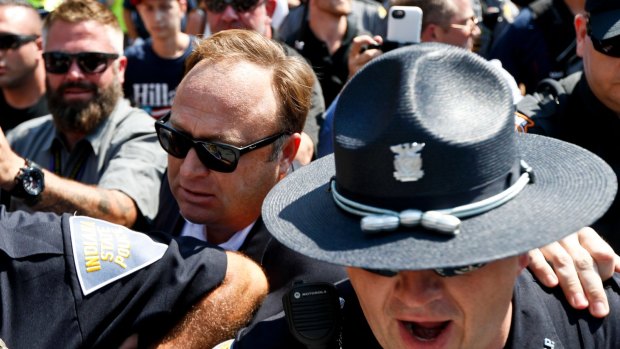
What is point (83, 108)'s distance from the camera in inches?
158

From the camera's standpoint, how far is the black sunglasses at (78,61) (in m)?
4.09

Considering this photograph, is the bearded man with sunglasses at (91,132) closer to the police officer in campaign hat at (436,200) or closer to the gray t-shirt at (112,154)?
the gray t-shirt at (112,154)

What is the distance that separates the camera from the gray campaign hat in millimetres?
2646

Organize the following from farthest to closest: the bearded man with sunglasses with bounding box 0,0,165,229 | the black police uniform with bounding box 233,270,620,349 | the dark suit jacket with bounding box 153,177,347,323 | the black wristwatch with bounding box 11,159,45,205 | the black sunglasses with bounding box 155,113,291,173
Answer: the bearded man with sunglasses with bounding box 0,0,165,229 → the black wristwatch with bounding box 11,159,45,205 → the black sunglasses with bounding box 155,113,291,173 → the dark suit jacket with bounding box 153,177,347,323 → the black police uniform with bounding box 233,270,620,349

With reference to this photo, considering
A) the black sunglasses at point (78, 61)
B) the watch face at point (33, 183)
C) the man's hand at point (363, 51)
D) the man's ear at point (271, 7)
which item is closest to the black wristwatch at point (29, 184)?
the watch face at point (33, 183)

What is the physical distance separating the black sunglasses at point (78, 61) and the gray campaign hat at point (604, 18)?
8.26 ft

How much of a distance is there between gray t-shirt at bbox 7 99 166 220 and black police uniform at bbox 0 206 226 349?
4.96 ft

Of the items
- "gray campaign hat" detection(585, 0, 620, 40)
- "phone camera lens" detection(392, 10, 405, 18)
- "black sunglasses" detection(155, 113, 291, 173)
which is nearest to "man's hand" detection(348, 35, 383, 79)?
"phone camera lens" detection(392, 10, 405, 18)

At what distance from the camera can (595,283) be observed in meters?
1.85

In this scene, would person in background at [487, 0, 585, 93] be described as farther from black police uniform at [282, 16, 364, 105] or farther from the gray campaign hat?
the gray campaign hat

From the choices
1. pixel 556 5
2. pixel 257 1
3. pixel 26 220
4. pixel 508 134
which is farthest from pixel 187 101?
pixel 556 5

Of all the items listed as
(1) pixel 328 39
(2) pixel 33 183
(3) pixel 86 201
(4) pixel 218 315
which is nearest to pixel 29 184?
(2) pixel 33 183

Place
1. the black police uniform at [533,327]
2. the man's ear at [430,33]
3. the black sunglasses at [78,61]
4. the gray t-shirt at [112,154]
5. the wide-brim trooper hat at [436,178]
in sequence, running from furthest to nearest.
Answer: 1. the man's ear at [430,33]
2. the black sunglasses at [78,61]
3. the gray t-shirt at [112,154]
4. the black police uniform at [533,327]
5. the wide-brim trooper hat at [436,178]

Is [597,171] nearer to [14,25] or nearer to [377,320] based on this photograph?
[377,320]
